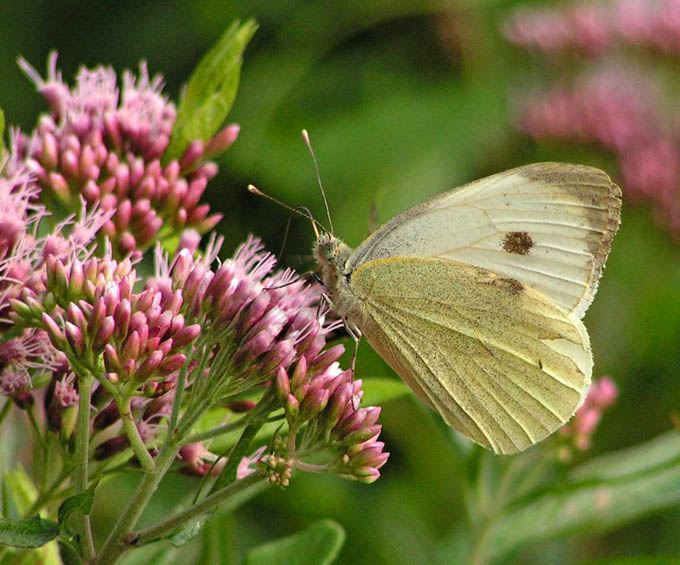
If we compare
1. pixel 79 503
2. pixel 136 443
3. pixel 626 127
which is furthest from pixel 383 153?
pixel 79 503

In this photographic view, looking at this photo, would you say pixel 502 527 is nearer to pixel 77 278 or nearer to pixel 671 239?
pixel 77 278

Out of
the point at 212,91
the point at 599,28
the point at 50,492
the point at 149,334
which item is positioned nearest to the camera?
the point at 149,334

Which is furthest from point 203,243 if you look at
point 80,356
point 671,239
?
point 671,239

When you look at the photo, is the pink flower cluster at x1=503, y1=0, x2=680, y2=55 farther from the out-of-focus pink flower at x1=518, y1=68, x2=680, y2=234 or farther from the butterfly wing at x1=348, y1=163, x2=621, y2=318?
the butterfly wing at x1=348, y1=163, x2=621, y2=318

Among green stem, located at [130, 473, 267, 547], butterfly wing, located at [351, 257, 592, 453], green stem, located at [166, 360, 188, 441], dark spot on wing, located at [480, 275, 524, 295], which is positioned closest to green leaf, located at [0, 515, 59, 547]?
green stem, located at [130, 473, 267, 547]

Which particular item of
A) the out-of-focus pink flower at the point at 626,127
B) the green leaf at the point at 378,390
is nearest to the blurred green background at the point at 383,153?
the out-of-focus pink flower at the point at 626,127

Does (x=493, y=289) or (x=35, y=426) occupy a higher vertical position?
(x=35, y=426)

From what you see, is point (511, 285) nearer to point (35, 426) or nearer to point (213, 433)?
point (213, 433)

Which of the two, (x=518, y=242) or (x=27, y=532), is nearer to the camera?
(x=27, y=532)
